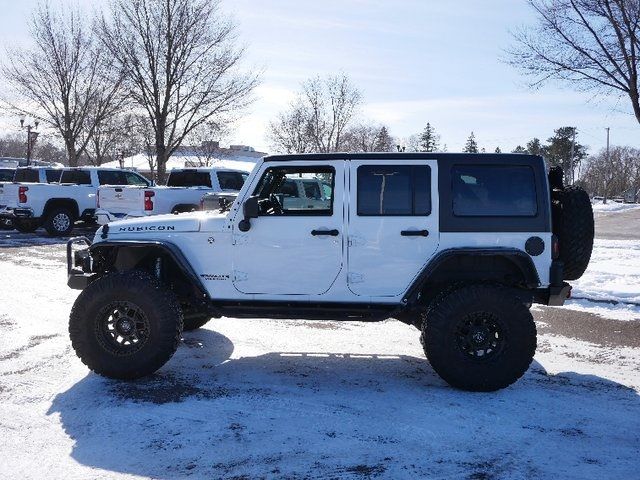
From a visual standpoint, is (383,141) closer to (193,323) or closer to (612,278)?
(612,278)

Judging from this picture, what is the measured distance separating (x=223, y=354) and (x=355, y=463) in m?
2.55

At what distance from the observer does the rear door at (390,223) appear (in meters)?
4.93

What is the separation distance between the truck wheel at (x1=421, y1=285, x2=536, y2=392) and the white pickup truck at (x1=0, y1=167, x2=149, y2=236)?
13.5 m

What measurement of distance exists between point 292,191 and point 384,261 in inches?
44.7

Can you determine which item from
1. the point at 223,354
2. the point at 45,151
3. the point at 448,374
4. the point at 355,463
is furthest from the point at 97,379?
the point at 45,151

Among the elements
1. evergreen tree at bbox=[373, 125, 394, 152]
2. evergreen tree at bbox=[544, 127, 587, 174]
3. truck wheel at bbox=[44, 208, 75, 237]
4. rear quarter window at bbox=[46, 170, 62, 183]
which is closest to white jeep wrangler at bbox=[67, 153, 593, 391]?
truck wheel at bbox=[44, 208, 75, 237]

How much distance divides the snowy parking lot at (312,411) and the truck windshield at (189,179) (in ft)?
27.4

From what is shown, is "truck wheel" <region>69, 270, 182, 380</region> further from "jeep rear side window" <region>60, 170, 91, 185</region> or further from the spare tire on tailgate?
"jeep rear side window" <region>60, 170, 91, 185</region>

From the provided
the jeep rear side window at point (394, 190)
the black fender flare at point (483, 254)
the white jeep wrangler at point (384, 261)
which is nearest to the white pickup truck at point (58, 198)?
the white jeep wrangler at point (384, 261)

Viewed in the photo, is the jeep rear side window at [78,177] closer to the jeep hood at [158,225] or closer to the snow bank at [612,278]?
the jeep hood at [158,225]

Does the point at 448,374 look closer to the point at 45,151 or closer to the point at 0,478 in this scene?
the point at 0,478

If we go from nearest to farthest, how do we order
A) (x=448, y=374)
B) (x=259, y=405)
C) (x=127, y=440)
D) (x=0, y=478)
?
(x=0, y=478) → (x=127, y=440) → (x=259, y=405) → (x=448, y=374)

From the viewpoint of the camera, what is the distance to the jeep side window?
5.10m

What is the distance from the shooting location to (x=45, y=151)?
8675 cm
